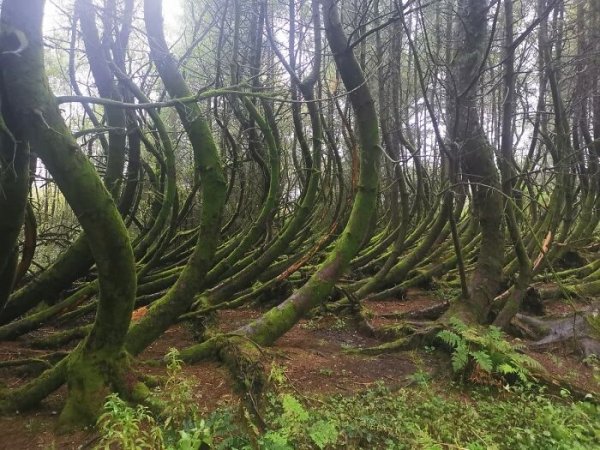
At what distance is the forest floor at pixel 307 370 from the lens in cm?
311

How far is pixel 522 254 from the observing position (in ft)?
16.9

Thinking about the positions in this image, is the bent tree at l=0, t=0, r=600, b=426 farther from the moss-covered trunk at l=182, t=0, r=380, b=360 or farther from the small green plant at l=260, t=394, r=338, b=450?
the small green plant at l=260, t=394, r=338, b=450

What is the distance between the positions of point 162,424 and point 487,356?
9.41 ft

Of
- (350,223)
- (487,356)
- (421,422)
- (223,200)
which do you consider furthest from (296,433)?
(487,356)

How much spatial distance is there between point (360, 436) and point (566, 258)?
26.1ft

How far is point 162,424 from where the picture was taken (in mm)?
2988

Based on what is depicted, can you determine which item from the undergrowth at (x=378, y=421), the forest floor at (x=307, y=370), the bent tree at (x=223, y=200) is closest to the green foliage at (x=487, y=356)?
the undergrowth at (x=378, y=421)

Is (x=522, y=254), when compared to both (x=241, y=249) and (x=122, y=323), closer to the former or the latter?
(x=241, y=249)

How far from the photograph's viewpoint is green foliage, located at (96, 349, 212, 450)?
2.41 meters

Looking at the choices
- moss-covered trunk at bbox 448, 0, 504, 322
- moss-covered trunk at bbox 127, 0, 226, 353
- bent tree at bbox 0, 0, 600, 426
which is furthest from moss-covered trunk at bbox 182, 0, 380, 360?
moss-covered trunk at bbox 448, 0, 504, 322

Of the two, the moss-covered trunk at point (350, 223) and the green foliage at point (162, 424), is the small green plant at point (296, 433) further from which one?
the moss-covered trunk at point (350, 223)

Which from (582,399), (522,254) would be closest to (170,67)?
(522,254)

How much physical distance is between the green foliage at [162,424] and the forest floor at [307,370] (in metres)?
0.32

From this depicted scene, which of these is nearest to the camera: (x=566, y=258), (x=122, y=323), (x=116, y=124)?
(x=122, y=323)
